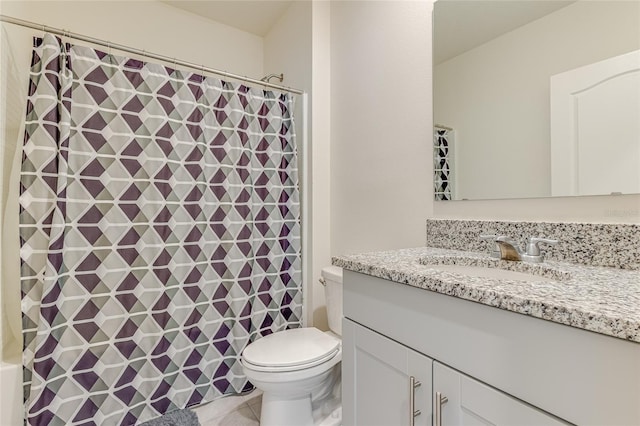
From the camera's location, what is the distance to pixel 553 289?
589 millimetres

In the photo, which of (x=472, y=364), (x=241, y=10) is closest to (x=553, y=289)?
(x=472, y=364)

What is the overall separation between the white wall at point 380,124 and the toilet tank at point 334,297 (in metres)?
0.24

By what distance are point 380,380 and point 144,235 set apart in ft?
4.07

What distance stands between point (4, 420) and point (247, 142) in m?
1.59

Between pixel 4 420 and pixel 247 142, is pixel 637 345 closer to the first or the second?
pixel 247 142

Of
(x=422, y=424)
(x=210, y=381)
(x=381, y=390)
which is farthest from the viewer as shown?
(x=210, y=381)

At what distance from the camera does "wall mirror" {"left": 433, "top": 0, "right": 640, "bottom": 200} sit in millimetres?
834

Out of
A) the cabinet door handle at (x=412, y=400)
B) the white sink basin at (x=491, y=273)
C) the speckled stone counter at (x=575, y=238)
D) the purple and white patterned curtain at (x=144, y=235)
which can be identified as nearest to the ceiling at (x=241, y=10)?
the purple and white patterned curtain at (x=144, y=235)

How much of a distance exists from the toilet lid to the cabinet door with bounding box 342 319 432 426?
312 millimetres

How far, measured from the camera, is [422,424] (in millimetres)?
713

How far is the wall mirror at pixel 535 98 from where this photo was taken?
0.83m

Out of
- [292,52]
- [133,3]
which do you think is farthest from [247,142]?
[133,3]

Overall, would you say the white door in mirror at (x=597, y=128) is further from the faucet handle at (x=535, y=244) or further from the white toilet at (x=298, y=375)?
→ the white toilet at (x=298, y=375)

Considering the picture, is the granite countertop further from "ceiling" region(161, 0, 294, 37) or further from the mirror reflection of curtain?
"ceiling" region(161, 0, 294, 37)
